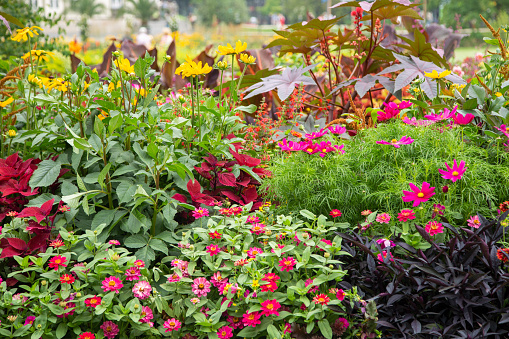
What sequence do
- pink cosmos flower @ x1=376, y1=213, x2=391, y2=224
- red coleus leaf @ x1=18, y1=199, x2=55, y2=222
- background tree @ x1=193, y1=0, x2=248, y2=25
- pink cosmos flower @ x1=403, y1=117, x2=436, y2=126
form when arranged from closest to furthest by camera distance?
pink cosmos flower @ x1=376, y1=213, x2=391, y2=224, red coleus leaf @ x1=18, y1=199, x2=55, y2=222, pink cosmos flower @ x1=403, y1=117, x2=436, y2=126, background tree @ x1=193, y1=0, x2=248, y2=25

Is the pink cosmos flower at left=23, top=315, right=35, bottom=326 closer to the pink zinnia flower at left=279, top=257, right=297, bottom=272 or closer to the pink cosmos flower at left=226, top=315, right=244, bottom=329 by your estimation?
the pink cosmos flower at left=226, top=315, right=244, bottom=329

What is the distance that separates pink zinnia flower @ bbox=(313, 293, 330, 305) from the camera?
1.34 metres

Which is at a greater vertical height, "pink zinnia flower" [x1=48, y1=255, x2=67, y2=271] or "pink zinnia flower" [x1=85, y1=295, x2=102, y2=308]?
"pink zinnia flower" [x1=48, y1=255, x2=67, y2=271]

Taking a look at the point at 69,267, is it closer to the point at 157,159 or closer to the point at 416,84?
the point at 157,159

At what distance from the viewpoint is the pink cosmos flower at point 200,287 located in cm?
141

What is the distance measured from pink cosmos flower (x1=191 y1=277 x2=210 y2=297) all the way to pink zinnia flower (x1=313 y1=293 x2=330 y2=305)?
349 mm

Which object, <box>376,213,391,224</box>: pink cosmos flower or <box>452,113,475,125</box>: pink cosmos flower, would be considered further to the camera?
<box>452,113,475,125</box>: pink cosmos flower

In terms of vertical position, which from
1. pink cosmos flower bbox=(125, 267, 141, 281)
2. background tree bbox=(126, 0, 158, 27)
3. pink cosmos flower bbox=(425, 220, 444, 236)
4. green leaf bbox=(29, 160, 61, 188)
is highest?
background tree bbox=(126, 0, 158, 27)

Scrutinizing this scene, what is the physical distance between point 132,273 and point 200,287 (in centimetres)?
23

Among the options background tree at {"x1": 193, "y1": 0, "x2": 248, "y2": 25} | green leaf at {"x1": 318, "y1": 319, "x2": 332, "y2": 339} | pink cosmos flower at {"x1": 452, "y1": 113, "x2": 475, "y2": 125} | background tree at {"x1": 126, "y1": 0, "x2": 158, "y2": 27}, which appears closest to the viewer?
green leaf at {"x1": 318, "y1": 319, "x2": 332, "y2": 339}

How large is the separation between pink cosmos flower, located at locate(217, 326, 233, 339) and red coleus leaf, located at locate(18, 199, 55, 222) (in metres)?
0.79

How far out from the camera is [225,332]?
136 centimetres

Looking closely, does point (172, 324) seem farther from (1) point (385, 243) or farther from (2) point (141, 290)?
(1) point (385, 243)

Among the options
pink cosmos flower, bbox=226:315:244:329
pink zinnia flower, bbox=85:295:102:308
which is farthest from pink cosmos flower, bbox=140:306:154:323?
pink cosmos flower, bbox=226:315:244:329
